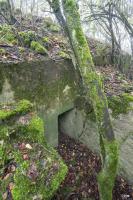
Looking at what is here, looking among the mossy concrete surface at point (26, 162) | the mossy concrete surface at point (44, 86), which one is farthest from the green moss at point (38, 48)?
the mossy concrete surface at point (26, 162)

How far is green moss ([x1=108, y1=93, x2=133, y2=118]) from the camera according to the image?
16.5 ft

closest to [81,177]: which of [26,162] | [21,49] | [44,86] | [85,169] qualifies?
[85,169]

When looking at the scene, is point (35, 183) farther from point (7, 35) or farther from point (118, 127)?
point (7, 35)

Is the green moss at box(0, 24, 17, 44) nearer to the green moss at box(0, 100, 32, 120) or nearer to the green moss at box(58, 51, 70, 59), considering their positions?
the green moss at box(58, 51, 70, 59)

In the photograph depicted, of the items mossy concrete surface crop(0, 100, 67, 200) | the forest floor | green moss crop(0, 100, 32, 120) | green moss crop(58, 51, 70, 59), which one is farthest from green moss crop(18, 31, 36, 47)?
mossy concrete surface crop(0, 100, 67, 200)

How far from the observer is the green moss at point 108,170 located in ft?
11.0

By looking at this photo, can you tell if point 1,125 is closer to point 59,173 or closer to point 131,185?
point 59,173

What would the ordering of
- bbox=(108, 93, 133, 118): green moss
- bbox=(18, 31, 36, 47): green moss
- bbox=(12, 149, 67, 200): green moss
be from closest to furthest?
1. bbox=(12, 149, 67, 200): green moss
2. bbox=(108, 93, 133, 118): green moss
3. bbox=(18, 31, 36, 47): green moss

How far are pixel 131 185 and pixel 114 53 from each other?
3868 mm

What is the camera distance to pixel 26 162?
105 inches

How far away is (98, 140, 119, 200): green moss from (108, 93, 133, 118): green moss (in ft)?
5.55

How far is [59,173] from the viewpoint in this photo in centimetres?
268

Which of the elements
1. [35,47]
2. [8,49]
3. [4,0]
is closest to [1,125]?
[8,49]

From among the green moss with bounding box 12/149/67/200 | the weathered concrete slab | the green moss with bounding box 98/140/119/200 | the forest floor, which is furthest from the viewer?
the weathered concrete slab
